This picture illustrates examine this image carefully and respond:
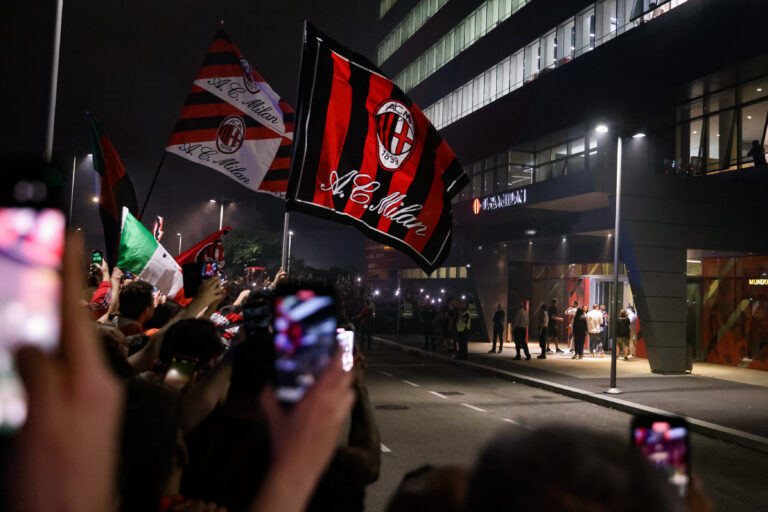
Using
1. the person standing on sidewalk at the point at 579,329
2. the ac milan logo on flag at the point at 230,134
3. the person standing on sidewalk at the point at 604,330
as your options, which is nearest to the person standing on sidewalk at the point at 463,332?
the person standing on sidewalk at the point at 579,329

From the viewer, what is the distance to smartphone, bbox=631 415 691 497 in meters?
1.60

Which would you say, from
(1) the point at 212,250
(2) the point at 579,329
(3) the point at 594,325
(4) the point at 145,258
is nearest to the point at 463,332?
(2) the point at 579,329

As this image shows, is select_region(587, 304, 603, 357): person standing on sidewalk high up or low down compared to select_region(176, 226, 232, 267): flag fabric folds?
down

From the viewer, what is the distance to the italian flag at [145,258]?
6.47 metres

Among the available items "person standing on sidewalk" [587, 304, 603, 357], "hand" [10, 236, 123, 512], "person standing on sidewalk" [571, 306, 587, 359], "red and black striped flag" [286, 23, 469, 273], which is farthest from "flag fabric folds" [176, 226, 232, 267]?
"person standing on sidewalk" [587, 304, 603, 357]

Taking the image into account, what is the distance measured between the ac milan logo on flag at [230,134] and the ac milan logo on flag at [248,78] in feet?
1.76

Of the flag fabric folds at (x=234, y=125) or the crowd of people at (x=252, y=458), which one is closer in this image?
the crowd of people at (x=252, y=458)

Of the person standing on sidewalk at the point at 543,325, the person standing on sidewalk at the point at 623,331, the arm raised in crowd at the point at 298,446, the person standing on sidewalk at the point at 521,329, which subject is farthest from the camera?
the person standing on sidewalk at the point at 543,325

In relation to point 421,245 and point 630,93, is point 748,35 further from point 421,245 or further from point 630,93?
point 421,245

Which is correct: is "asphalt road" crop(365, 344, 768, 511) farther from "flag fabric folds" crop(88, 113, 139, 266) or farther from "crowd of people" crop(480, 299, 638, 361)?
"flag fabric folds" crop(88, 113, 139, 266)

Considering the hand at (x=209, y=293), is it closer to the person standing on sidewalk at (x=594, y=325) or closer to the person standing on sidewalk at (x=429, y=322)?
the person standing on sidewalk at (x=429, y=322)

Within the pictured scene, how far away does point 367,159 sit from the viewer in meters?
5.94

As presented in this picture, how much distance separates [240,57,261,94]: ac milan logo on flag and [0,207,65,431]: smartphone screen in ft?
30.8

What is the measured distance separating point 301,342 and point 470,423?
9.75 meters
